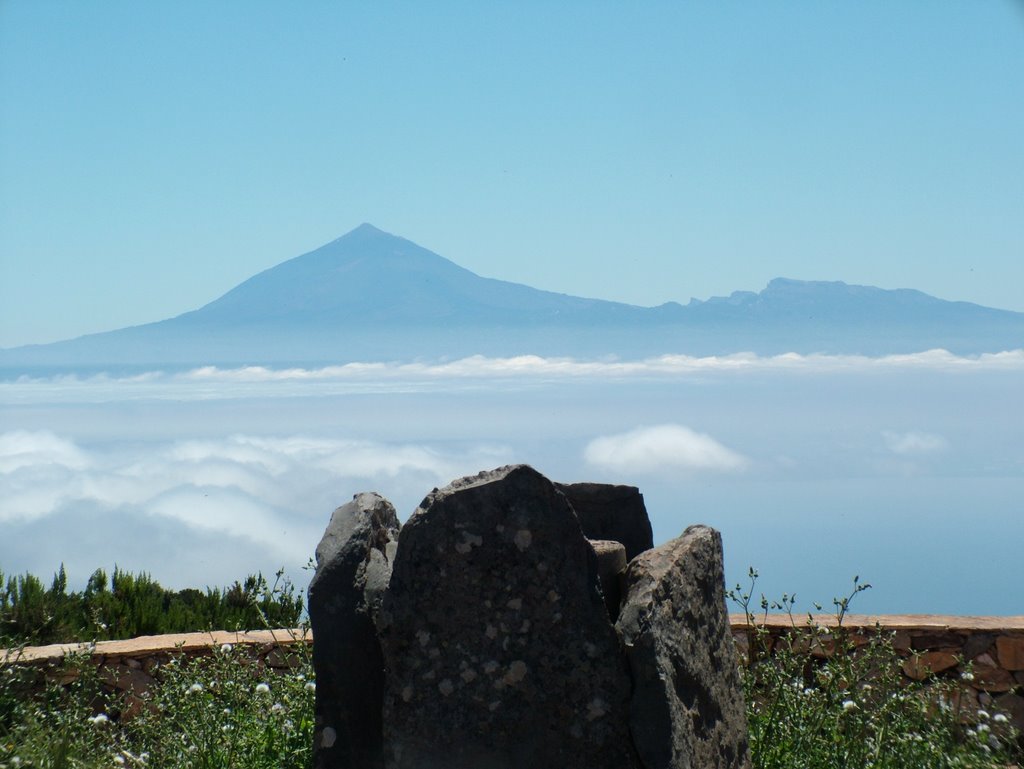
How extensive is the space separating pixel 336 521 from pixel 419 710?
1.19 m

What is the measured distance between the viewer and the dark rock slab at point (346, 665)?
17.6ft

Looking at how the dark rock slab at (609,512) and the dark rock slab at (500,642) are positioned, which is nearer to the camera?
the dark rock slab at (500,642)

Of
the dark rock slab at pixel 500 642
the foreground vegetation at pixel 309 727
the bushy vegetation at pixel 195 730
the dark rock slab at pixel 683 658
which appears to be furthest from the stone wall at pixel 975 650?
the bushy vegetation at pixel 195 730

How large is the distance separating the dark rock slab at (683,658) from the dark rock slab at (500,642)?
0.16 metres

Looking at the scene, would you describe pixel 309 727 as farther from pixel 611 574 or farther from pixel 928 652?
pixel 928 652

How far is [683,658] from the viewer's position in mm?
5145

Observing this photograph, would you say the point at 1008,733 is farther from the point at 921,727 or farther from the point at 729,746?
the point at 729,746

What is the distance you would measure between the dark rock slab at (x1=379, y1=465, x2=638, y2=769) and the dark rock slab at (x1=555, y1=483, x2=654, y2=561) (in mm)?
1207

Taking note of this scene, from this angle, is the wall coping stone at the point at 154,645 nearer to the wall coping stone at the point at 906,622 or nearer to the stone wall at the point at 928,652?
the stone wall at the point at 928,652

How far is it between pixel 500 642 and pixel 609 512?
152 centimetres

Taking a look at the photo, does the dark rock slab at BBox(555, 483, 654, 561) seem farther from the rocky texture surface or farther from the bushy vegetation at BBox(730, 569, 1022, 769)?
the bushy vegetation at BBox(730, 569, 1022, 769)

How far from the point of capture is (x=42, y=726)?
6969mm

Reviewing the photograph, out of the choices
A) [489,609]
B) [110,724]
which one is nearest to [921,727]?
[489,609]

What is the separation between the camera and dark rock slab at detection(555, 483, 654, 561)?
630 centimetres
